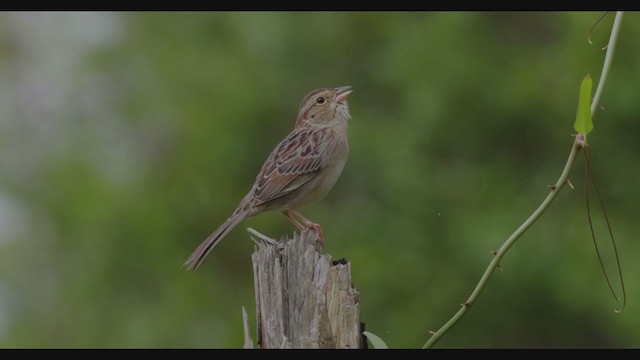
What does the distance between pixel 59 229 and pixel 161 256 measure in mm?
1892

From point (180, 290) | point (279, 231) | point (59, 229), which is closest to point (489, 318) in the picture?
point (279, 231)

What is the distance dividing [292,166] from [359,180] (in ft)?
26.5

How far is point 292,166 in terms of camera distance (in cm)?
853

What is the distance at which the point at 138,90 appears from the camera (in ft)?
63.5

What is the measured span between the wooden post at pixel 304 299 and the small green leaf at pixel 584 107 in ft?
3.80

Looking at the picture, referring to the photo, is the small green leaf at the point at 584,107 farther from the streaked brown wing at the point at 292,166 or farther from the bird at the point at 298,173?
the streaked brown wing at the point at 292,166

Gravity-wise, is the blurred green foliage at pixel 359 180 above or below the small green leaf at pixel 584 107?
above

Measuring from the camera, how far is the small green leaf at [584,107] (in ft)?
15.6

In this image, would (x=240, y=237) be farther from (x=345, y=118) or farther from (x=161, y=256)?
(x=345, y=118)

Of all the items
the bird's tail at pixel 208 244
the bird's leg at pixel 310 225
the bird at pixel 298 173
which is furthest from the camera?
the bird at pixel 298 173

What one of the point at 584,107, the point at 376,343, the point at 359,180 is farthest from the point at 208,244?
the point at 359,180

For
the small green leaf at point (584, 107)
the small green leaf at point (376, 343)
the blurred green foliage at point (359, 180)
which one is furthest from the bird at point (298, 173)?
the blurred green foliage at point (359, 180)

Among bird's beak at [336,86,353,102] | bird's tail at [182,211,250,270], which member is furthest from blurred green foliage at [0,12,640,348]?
bird's tail at [182,211,250,270]

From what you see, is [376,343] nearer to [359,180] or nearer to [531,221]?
[531,221]
